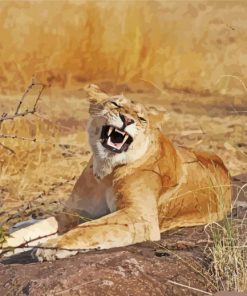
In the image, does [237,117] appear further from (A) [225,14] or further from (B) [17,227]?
(B) [17,227]

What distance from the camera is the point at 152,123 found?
678 cm

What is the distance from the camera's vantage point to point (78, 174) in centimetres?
942

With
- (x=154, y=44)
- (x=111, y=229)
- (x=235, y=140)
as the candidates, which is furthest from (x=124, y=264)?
Result: (x=154, y=44)

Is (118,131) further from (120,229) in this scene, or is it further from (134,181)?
(120,229)

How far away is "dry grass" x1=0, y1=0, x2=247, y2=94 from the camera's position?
43.8 feet

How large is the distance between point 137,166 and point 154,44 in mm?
7414

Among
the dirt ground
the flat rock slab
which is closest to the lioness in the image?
the dirt ground

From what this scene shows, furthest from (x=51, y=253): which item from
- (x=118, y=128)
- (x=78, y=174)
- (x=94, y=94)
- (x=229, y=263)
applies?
(x=78, y=174)

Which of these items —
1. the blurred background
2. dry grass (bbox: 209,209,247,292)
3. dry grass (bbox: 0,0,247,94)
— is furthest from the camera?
dry grass (bbox: 0,0,247,94)

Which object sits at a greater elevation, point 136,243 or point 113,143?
point 113,143

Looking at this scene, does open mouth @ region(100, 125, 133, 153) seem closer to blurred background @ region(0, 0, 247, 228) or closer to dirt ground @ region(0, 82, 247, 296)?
dirt ground @ region(0, 82, 247, 296)

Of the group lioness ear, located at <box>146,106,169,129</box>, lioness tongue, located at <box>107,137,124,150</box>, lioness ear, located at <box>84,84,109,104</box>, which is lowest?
lioness tongue, located at <box>107,137,124,150</box>

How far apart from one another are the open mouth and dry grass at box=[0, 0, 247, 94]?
643cm

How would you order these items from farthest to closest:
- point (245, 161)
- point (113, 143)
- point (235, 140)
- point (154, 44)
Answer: point (154, 44)
point (235, 140)
point (245, 161)
point (113, 143)
